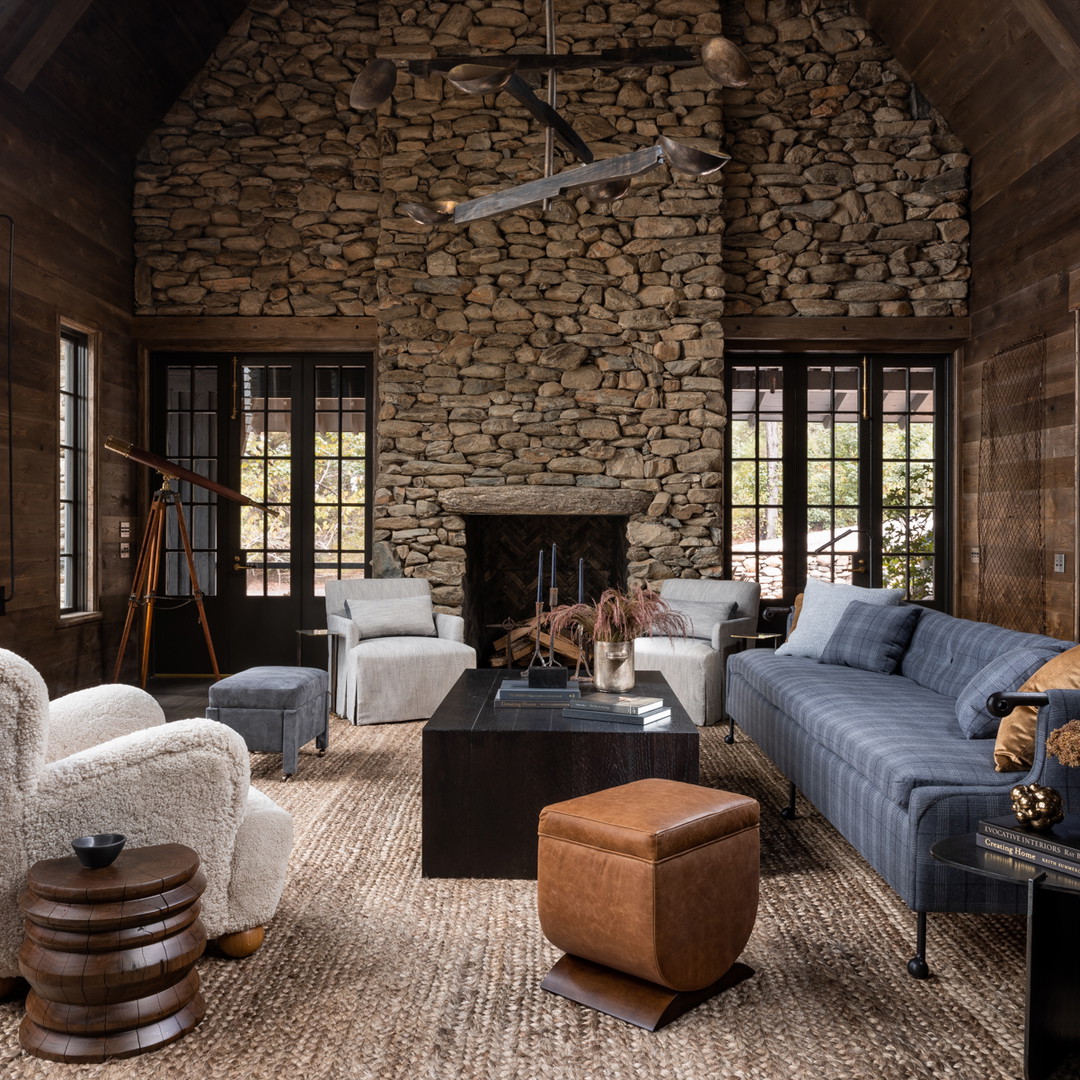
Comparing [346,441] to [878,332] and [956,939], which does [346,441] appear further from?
[956,939]

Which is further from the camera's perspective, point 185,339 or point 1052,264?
Answer: point 185,339

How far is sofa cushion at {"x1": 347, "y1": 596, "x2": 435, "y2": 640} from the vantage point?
556 centimetres

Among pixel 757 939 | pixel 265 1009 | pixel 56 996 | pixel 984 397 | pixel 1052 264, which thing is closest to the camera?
pixel 56 996

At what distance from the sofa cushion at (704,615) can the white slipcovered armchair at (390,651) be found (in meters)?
1.28

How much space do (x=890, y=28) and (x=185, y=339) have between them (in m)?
5.19

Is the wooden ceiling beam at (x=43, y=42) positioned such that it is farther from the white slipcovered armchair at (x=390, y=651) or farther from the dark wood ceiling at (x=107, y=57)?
the white slipcovered armchair at (x=390, y=651)

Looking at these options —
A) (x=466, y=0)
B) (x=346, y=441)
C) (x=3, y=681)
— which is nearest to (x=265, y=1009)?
(x=3, y=681)

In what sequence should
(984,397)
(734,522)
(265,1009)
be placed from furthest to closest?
1. (734,522)
2. (984,397)
3. (265,1009)

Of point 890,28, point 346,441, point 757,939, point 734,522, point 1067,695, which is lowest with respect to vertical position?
point 757,939

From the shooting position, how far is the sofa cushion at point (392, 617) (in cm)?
556

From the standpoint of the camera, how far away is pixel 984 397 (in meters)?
6.16

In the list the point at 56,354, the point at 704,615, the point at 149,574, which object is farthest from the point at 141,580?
the point at 704,615

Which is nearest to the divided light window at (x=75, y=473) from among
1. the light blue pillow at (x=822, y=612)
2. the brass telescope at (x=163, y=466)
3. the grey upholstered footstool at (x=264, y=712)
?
the brass telescope at (x=163, y=466)

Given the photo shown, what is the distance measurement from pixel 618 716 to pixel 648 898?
1.09 metres
